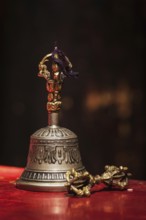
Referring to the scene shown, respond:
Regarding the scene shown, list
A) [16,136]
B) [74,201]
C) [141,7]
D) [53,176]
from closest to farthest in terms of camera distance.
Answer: [74,201], [53,176], [141,7], [16,136]

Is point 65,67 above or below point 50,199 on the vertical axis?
above

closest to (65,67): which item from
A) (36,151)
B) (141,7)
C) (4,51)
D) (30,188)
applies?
(36,151)

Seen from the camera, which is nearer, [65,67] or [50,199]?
[50,199]

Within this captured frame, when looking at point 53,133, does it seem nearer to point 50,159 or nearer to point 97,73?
point 50,159

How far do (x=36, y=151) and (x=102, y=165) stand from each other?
1.25 metres

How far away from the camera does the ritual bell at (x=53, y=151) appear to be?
5.40 ft

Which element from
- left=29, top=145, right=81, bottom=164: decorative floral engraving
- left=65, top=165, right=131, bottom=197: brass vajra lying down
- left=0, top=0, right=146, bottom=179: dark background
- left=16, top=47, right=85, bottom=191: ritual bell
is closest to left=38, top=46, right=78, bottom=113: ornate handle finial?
left=16, top=47, right=85, bottom=191: ritual bell

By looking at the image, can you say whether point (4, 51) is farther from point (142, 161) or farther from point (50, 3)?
point (142, 161)

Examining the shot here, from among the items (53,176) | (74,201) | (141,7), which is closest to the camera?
(74,201)

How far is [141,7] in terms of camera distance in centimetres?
282

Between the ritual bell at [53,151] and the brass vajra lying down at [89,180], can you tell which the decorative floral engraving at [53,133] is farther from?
the brass vajra lying down at [89,180]

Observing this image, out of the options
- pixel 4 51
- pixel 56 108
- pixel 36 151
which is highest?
pixel 4 51

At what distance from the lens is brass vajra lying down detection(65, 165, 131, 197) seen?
155 cm

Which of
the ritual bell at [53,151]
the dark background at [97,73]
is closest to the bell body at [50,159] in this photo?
the ritual bell at [53,151]
